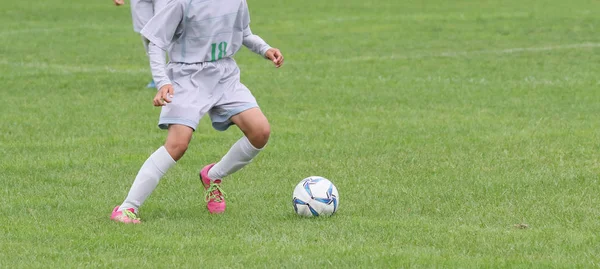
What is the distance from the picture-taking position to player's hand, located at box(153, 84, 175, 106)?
229 inches

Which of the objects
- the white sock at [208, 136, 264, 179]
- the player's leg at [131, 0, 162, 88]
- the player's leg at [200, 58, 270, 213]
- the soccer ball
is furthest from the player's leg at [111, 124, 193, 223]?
the player's leg at [131, 0, 162, 88]

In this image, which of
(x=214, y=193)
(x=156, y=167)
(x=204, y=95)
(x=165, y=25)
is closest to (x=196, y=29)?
(x=165, y=25)

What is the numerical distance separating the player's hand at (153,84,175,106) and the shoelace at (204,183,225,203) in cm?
82

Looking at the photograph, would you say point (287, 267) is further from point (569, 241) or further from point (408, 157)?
point (408, 157)

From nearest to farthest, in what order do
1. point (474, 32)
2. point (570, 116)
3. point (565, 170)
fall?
point (565, 170) < point (570, 116) < point (474, 32)

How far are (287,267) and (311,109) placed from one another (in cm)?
648

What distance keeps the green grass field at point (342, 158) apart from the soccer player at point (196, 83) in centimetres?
28

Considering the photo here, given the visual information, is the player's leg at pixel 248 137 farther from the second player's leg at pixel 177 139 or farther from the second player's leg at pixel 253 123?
A: the second player's leg at pixel 177 139

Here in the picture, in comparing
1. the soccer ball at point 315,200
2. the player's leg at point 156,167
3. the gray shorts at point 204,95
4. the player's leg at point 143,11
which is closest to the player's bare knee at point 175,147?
the player's leg at point 156,167

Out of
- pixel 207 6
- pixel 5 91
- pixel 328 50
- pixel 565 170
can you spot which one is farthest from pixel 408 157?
pixel 328 50

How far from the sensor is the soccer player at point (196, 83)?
6.10 metres

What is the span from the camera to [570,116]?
10.6 metres

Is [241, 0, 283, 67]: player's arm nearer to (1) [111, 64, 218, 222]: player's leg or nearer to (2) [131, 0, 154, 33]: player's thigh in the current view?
(1) [111, 64, 218, 222]: player's leg

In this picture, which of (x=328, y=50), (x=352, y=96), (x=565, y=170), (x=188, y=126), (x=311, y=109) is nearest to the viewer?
(x=188, y=126)
